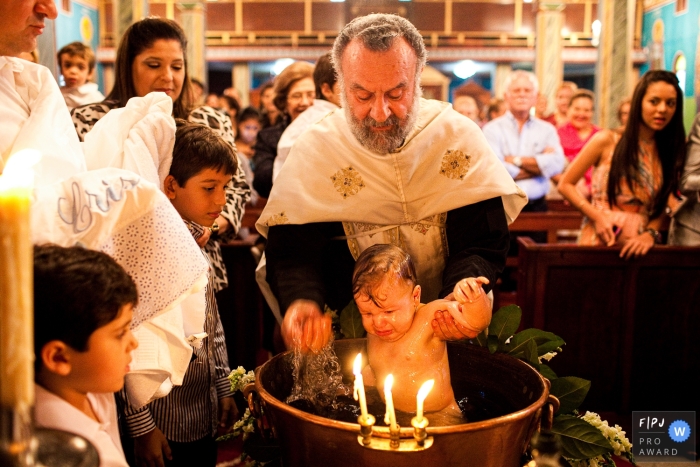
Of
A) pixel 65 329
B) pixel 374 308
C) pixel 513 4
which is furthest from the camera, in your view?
pixel 513 4

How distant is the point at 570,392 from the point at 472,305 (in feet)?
1.64

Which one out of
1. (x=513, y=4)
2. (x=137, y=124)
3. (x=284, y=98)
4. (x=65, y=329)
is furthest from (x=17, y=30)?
(x=513, y=4)

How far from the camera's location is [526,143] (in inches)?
217

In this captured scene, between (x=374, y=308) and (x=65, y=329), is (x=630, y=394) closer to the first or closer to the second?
(x=374, y=308)

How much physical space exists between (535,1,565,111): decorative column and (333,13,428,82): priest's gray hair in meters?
15.2

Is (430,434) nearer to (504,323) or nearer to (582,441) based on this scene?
(582,441)

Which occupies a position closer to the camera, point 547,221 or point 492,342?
point 492,342

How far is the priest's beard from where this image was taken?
214cm

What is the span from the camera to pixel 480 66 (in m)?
18.8

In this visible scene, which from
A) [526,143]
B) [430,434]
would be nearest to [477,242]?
[430,434]

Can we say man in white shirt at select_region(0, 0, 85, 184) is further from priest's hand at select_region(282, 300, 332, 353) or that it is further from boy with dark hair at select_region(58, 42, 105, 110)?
boy with dark hair at select_region(58, 42, 105, 110)

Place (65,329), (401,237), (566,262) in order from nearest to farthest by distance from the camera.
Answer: (65,329)
(401,237)
(566,262)

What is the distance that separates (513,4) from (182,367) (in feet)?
59.9

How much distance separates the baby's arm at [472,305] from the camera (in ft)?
5.53
